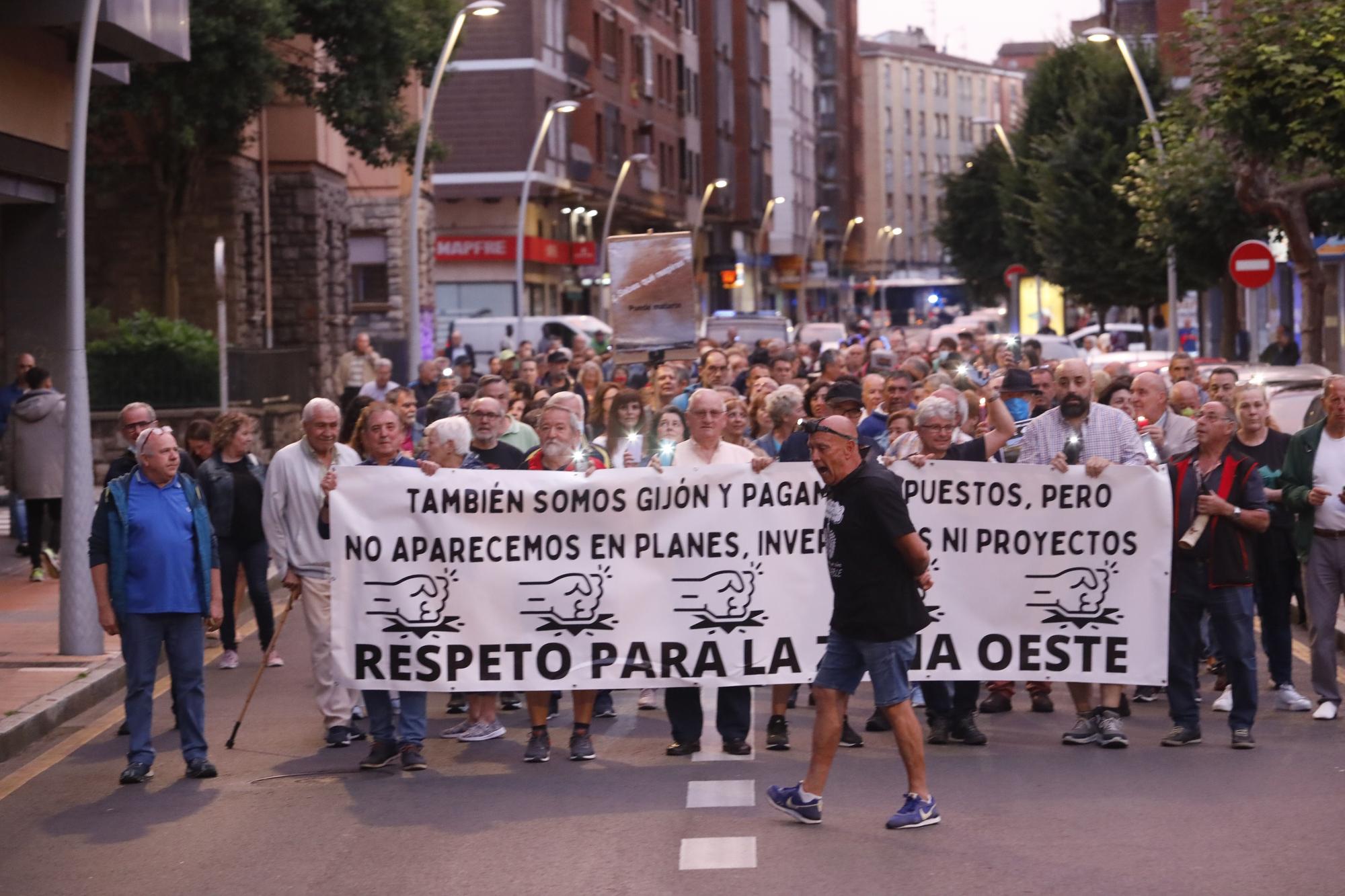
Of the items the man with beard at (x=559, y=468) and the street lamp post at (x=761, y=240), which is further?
the street lamp post at (x=761, y=240)

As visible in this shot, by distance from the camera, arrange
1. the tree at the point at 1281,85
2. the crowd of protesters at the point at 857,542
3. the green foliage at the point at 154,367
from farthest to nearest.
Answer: the green foliage at the point at 154,367 → the tree at the point at 1281,85 → the crowd of protesters at the point at 857,542

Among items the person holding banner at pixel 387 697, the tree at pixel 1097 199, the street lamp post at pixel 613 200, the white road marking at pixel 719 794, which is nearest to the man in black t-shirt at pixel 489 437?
the person holding banner at pixel 387 697

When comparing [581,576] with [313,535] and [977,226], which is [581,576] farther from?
[977,226]

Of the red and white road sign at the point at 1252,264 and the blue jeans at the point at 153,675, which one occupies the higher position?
the red and white road sign at the point at 1252,264

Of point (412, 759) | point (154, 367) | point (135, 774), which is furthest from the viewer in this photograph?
point (154, 367)

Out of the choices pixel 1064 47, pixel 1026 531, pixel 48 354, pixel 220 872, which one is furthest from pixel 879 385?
pixel 1064 47

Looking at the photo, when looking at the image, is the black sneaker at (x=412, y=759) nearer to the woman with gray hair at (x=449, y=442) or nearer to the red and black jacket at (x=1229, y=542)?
the woman with gray hair at (x=449, y=442)

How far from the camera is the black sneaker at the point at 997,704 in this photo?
11.0 metres

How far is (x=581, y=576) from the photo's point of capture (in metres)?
10.2

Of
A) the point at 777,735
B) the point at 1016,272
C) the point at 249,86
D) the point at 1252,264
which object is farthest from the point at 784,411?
the point at 1016,272

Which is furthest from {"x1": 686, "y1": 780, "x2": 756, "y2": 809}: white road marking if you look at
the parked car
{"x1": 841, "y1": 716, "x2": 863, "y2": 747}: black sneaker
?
the parked car

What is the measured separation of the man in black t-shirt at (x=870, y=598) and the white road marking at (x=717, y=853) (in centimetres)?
37

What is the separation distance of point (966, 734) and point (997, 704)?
3.15 feet

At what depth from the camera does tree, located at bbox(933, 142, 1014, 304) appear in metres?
78.3
